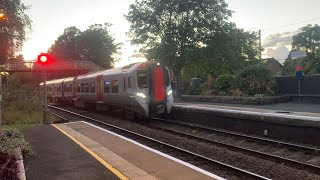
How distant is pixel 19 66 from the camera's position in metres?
61.8

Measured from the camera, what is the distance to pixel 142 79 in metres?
21.4

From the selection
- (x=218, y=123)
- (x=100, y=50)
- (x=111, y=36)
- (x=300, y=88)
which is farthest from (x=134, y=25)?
(x=111, y=36)

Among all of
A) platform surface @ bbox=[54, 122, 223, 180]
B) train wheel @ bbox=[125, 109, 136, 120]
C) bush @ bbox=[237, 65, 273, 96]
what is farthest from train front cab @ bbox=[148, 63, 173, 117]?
bush @ bbox=[237, 65, 273, 96]

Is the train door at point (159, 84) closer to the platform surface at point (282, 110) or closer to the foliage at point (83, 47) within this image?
the platform surface at point (282, 110)

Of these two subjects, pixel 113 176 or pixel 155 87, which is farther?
pixel 155 87

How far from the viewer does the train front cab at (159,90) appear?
21375mm

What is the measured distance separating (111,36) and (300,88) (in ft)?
248

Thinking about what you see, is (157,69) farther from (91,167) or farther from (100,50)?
(100,50)

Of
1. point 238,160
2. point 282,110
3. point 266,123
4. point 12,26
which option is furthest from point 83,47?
point 238,160

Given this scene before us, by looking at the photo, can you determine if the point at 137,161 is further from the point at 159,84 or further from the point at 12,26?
the point at 12,26

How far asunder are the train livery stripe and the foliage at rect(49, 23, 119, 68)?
69929 mm

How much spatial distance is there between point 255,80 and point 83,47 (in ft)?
220

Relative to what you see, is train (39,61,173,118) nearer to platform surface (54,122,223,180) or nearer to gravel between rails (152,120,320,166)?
gravel between rails (152,120,320,166)

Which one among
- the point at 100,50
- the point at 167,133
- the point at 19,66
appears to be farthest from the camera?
the point at 100,50
